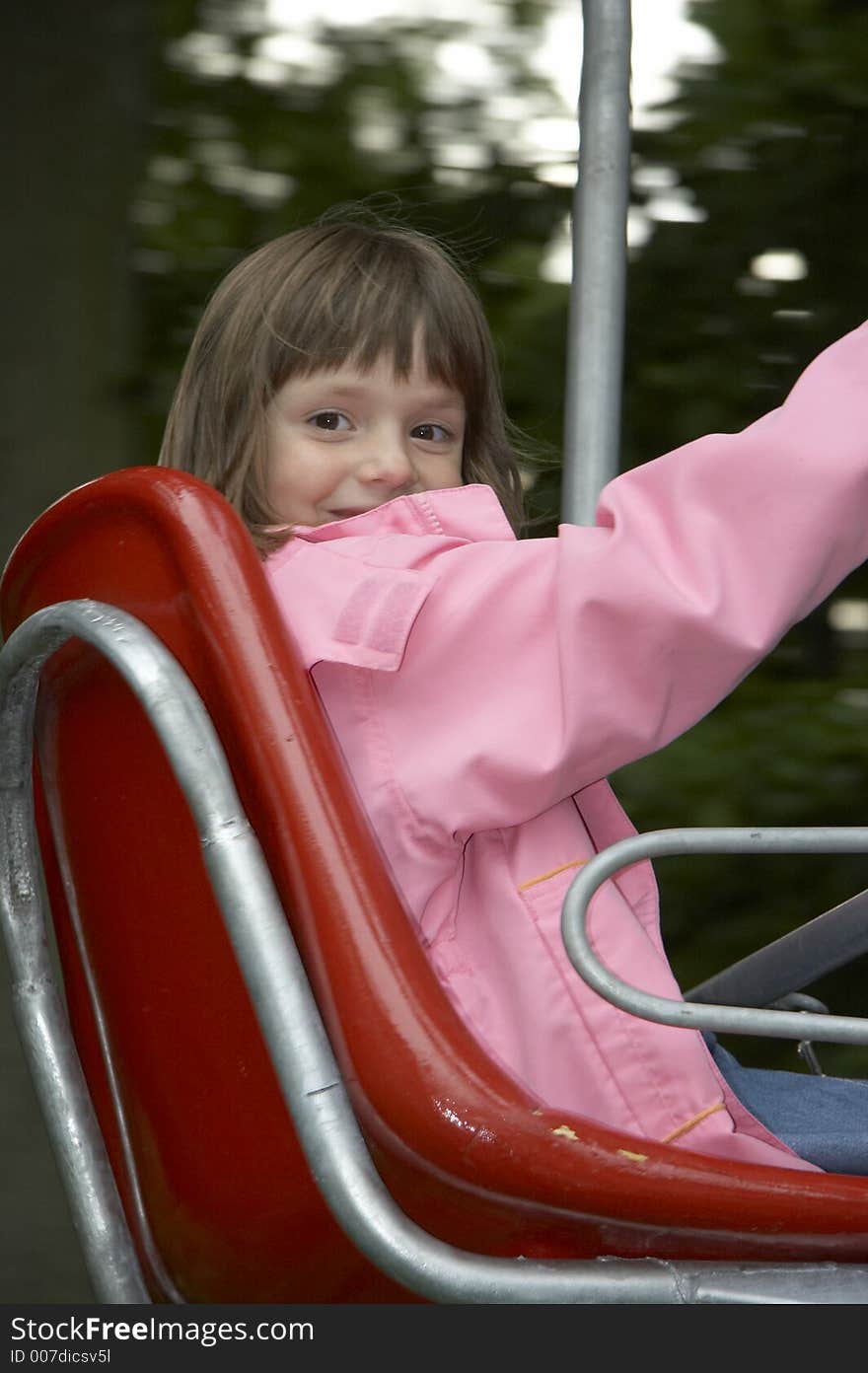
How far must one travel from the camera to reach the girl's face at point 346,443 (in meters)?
1.19

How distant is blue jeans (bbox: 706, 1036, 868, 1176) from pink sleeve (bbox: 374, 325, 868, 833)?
0.80 ft

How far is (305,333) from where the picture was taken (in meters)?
1.22

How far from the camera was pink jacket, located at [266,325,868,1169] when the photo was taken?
90 centimetres

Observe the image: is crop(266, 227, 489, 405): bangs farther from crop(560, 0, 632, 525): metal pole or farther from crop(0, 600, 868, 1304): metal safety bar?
crop(0, 600, 868, 1304): metal safety bar

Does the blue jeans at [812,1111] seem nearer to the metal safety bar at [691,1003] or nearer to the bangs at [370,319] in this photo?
the metal safety bar at [691,1003]

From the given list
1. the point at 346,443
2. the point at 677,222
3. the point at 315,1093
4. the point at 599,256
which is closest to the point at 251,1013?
the point at 315,1093

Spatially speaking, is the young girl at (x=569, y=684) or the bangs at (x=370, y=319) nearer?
the young girl at (x=569, y=684)

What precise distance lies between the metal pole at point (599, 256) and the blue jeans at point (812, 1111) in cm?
41

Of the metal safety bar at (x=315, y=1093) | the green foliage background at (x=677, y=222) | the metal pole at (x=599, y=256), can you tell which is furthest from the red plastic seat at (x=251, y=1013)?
the green foliage background at (x=677, y=222)

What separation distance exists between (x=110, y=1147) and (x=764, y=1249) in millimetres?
418

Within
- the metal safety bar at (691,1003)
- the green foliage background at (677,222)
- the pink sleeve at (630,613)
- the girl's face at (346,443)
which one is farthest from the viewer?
the green foliage background at (677,222)

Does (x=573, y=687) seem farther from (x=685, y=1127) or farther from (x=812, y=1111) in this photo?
(x=812, y=1111)

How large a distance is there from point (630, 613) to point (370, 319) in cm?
40

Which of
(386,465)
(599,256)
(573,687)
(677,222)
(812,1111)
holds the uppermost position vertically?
(677,222)
